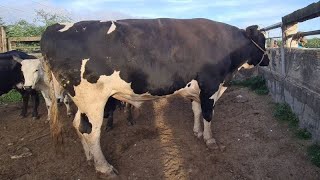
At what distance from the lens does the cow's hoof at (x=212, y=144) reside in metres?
5.28

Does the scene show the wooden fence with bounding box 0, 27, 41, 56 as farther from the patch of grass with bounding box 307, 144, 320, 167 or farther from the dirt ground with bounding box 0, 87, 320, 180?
the patch of grass with bounding box 307, 144, 320, 167

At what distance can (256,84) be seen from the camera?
372 inches

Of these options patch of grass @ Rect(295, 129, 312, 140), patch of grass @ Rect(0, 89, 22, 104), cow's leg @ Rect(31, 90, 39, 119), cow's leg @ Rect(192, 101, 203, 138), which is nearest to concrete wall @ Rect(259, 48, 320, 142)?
patch of grass @ Rect(295, 129, 312, 140)

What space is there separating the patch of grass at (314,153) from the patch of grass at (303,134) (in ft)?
1.11

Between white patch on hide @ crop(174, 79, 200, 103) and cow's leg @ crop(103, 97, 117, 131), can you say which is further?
cow's leg @ crop(103, 97, 117, 131)

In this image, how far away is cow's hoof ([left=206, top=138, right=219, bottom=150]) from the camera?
17.3ft

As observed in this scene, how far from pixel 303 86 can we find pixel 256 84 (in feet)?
12.7

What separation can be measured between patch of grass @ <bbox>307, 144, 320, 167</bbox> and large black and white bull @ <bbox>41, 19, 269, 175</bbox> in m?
1.41

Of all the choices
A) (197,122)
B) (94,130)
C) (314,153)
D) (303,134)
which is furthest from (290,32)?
(94,130)

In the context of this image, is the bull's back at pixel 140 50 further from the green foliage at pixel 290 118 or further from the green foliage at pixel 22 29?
the green foliage at pixel 22 29

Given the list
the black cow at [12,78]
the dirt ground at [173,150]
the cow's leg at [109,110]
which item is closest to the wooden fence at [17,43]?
the black cow at [12,78]

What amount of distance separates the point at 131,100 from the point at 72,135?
6.00 feet

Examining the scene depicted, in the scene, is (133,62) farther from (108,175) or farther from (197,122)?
(197,122)

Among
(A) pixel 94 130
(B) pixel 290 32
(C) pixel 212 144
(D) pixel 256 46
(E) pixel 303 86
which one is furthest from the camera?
(B) pixel 290 32
